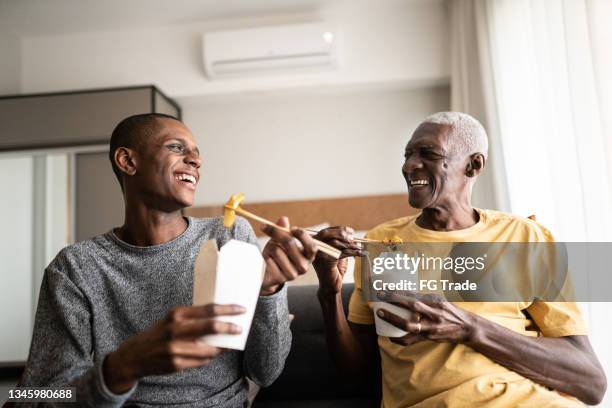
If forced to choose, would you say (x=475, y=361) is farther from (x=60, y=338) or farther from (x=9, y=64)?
(x=9, y=64)

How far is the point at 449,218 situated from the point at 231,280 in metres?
0.76

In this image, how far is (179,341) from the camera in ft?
2.82

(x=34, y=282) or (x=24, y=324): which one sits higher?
(x=34, y=282)

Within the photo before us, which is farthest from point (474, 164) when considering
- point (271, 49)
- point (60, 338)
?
point (271, 49)

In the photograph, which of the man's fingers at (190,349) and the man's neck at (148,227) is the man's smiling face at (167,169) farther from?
the man's fingers at (190,349)

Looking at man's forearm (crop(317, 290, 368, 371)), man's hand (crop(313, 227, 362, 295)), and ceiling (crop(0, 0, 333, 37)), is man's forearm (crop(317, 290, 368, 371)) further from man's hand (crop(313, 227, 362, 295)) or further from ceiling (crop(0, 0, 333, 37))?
ceiling (crop(0, 0, 333, 37))

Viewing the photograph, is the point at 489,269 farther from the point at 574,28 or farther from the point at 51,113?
the point at 51,113

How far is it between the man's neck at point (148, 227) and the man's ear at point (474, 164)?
0.85 m

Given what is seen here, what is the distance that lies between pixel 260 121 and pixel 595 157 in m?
2.91

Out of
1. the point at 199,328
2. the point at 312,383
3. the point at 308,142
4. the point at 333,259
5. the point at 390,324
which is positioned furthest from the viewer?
the point at 308,142

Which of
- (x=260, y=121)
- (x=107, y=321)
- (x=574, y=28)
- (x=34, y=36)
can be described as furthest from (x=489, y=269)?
(x=34, y=36)

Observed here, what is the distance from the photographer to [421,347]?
1244mm

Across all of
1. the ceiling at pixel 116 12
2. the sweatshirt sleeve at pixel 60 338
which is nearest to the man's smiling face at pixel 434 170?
the sweatshirt sleeve at pixel 60 338

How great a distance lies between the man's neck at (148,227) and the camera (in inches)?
53.0
